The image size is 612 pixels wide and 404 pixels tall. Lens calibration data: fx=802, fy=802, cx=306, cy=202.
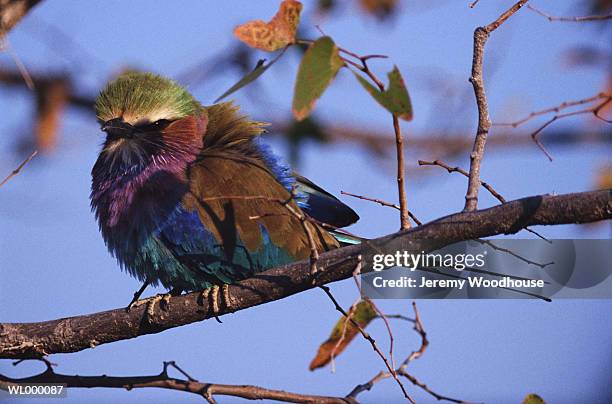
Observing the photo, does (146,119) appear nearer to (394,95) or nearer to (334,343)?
(334,343)

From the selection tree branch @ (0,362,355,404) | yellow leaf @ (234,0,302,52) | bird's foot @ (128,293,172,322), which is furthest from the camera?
bird's foot @ (128,293,172,322)

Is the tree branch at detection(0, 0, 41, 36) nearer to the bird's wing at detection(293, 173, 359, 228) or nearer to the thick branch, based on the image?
the thick branch

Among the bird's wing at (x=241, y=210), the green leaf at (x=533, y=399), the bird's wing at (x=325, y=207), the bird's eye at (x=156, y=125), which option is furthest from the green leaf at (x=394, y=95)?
the bird's eye at (x=156, y=125)

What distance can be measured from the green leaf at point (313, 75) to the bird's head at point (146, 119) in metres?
1.65

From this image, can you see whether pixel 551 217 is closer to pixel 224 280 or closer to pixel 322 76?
pixel 322 76

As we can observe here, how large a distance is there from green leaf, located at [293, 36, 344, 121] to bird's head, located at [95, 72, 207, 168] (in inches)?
64.8

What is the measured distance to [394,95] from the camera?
1.75 meters

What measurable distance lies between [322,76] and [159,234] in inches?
59.2

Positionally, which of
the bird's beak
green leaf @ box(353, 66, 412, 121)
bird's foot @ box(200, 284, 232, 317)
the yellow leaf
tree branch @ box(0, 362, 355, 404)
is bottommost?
tree branch @ box(0, 362, 355, 404)

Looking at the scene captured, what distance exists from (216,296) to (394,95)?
4.03 ft

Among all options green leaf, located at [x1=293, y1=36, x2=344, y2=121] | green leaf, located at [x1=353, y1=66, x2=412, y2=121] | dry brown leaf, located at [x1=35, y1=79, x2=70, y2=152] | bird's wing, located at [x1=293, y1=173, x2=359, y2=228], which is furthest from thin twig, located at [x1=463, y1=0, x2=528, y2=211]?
dry brown leaf, located at [x1=35, y1=79, x2=70, y2=152]

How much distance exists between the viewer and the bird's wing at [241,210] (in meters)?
3.03

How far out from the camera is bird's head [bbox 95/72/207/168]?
10.9 feet

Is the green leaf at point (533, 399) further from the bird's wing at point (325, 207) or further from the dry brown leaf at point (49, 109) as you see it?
the dry brown leaf at point (49, 109)
